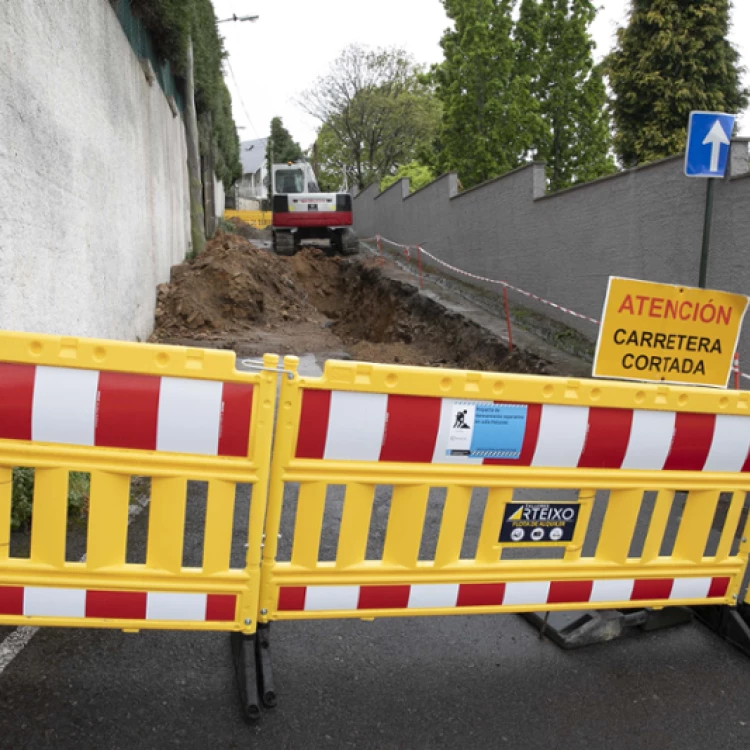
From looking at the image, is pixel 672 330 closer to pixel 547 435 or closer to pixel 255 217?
pixel 547 435

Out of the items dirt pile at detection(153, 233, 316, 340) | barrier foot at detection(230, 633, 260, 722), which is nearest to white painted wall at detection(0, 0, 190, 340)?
dirt pile at detection(153, 233, 316, 340)

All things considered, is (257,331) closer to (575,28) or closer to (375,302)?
(375,302)

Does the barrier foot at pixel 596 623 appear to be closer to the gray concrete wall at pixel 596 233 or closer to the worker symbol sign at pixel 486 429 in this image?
Answer: the worker symbol sign at pixel 486 429

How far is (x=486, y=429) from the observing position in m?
2.71

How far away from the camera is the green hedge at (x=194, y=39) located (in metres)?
10.9

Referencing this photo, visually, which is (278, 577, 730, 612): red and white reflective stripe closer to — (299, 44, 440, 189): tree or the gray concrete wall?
the gray concrete wall

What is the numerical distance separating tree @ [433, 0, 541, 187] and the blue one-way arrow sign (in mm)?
17269

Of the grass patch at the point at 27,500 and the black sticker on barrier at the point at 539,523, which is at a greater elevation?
the black sticker on barrier at the point at 539,523

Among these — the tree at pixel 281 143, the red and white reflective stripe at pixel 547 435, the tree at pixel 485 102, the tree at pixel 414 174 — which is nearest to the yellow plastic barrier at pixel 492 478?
the red and white reflective stripe at pixel 547 435

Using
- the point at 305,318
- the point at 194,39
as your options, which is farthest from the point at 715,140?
the point at 194,39

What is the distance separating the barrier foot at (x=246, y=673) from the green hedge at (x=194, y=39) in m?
8.13

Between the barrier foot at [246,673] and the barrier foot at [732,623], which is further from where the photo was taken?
the barrier foot at [732,623]

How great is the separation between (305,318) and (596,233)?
7.47m

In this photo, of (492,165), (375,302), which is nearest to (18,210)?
(375,302)
